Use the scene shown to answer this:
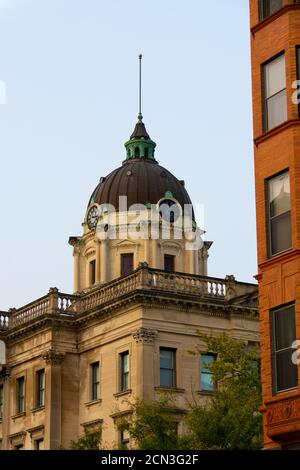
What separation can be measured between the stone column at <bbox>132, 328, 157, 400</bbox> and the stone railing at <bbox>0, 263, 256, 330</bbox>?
2511 mm

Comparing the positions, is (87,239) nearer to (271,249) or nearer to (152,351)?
(152,351)

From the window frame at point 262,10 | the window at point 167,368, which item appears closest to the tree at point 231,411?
the window frame at point 262,10

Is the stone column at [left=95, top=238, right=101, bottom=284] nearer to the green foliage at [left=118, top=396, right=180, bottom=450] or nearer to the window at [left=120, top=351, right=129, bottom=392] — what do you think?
the window at [left=120, top=351, right=129, bottom=392]

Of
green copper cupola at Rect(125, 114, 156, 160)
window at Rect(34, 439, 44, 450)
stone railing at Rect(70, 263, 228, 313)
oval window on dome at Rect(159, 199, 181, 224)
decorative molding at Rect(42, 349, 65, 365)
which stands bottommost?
window at Rect(34, 439, 44, 450)

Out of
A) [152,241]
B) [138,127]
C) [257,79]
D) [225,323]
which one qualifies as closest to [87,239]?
[152,241]

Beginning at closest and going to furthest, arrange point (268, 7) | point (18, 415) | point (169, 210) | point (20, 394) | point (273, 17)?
point (273, 17), point (268, 7), point (18, 415), point (20, 394), point (169, 210)

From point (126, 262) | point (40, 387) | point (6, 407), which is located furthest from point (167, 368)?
point (126, 262)

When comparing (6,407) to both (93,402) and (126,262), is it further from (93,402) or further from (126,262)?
(126,262)

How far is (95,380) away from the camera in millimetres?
76188

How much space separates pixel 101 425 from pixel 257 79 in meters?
38.6

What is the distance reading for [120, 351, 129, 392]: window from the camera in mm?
72812

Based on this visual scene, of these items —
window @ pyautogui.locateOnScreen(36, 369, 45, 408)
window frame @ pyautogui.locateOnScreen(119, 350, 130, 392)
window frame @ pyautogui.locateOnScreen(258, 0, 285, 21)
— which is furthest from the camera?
window @ pyautogui.locateOnScreen(36, 369, 45, 408)

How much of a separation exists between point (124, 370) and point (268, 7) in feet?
122

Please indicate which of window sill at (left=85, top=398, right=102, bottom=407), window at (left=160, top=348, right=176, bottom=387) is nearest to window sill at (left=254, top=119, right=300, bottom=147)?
window at (left=160, top=348, right=176, bottom=387)
